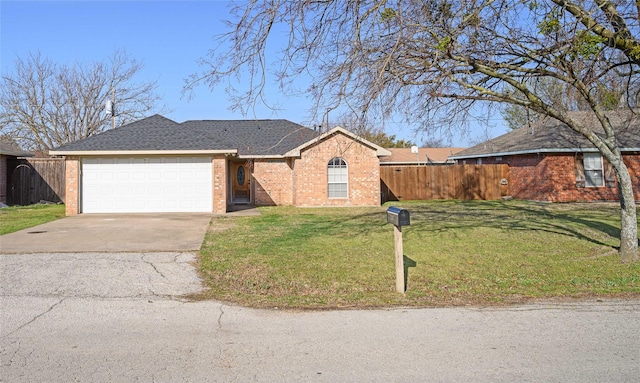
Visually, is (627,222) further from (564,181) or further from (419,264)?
(564,181)

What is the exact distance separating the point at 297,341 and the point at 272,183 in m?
17.9

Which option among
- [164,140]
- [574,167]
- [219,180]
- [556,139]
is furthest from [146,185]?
[574,167]

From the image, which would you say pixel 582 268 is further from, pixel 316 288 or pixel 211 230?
pixel 211 230

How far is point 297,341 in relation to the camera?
432cm

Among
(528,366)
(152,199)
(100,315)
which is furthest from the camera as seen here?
(152,199)

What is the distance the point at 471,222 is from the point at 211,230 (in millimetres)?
7769

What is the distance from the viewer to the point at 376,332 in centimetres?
458

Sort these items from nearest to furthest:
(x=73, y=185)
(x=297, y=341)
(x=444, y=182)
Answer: (x=297, y=341)
(x=73, y=185)
(x=444, y=182)

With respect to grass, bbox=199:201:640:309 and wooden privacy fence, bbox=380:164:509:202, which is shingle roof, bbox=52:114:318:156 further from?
wooden privacy fence, bbox=380:164:509:202

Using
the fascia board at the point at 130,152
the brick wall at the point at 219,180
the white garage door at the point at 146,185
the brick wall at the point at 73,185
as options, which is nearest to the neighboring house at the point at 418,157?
the brick wall at the point at 219,180

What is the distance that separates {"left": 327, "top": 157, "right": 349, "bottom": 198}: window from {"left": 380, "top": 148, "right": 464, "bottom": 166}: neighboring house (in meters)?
17.7

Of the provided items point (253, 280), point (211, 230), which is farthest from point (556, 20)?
point (211, 230)

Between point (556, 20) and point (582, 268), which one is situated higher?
point (556, 20)

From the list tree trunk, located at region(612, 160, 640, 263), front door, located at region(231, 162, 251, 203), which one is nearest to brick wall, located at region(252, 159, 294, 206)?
front door, located at region(231, 162, 251, 203)
